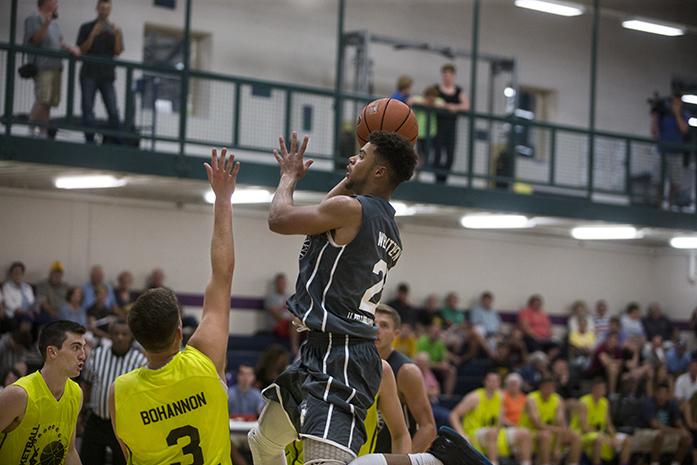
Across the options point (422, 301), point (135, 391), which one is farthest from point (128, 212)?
point (135, 391)

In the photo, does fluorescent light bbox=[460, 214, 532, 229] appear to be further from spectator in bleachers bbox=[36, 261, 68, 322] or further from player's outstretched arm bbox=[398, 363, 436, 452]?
player's outstretched arm bbox=[398, 363, 436, 452]

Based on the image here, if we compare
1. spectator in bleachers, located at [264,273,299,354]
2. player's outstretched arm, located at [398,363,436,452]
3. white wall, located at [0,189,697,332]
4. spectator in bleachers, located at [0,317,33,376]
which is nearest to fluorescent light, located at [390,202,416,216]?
white wall, located at [0,189,697,332]

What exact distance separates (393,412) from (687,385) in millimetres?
13737

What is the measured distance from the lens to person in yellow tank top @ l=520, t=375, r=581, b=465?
16906 mm

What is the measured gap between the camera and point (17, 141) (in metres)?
14.3

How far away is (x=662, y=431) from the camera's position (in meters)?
18.4

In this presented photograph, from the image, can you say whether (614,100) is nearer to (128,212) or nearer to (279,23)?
(279,23)

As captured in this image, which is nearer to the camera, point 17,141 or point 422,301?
point 17,141

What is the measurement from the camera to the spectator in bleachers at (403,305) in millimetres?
19109

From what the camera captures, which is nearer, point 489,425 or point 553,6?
point 489,425

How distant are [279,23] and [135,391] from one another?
16.0 m

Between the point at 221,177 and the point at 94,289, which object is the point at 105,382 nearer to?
the point at 94,289

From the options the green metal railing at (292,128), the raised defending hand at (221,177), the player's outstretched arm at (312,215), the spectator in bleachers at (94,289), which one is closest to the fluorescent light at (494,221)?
the green metal railing at (292,128)

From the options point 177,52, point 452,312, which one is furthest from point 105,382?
point 452,312
